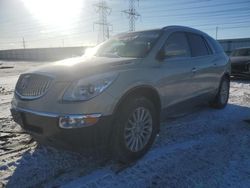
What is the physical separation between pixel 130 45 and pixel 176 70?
2.79 feet

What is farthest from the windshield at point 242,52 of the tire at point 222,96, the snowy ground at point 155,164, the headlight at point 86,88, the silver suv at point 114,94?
the headlight at point 86,88

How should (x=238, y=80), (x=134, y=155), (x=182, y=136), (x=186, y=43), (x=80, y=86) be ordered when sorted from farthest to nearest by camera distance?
(x=238, y=80), (x=186, y=43), (x=182, y=136), (x=134, y=155), (x=80, y=86)

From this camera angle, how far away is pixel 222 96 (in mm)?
6613

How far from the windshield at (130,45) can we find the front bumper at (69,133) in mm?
1363

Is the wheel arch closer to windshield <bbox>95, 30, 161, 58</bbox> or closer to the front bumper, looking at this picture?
the front bumper

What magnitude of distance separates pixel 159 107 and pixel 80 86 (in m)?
1.41

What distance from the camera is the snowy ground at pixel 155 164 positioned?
125 inches

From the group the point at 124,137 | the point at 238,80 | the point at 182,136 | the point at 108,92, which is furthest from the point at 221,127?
the point at 238,80

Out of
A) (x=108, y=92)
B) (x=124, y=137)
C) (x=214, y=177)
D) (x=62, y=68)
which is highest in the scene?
(x=62, y=68)

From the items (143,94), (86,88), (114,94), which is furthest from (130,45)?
(86,88)

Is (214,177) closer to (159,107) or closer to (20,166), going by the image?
(159,107)

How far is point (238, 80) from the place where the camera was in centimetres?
1196

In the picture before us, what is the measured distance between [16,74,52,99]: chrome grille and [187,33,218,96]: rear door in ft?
8.86

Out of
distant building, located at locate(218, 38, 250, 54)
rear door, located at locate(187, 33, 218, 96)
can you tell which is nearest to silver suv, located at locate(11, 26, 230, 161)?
rear door, located at locate(187, 33, 218, 96)
